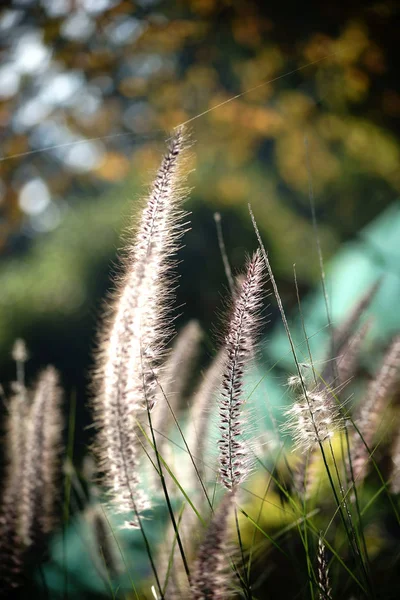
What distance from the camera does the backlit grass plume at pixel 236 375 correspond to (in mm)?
321

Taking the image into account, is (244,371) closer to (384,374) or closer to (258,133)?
(384,374)

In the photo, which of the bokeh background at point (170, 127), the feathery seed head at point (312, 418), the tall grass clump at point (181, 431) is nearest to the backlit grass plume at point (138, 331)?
the tall grass clump at point (181, 431)

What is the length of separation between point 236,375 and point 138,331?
0.07 meters

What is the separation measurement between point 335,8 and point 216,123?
44 cm

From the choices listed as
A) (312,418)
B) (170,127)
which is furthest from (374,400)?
(170,127)

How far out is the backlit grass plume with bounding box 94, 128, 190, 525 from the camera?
325 millimetres

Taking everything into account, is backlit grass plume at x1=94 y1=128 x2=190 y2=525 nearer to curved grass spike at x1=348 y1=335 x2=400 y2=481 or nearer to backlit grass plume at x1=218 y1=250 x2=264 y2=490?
backlit grass plume at x1=218 y1=250 x2=264 y2=490

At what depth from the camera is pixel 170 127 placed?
3.90 feet

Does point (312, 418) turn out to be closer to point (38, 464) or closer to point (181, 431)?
point (181, 431)

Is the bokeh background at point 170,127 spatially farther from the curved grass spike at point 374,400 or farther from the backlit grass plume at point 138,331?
the backlit grass plume at point 138,331

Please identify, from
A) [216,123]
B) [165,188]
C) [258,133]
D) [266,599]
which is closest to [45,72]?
[216,123]

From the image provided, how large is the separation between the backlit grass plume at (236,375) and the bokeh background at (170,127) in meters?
0.81

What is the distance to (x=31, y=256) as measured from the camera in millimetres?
1227

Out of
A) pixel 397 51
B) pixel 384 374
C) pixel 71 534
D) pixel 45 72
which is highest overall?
pixel 45 72
